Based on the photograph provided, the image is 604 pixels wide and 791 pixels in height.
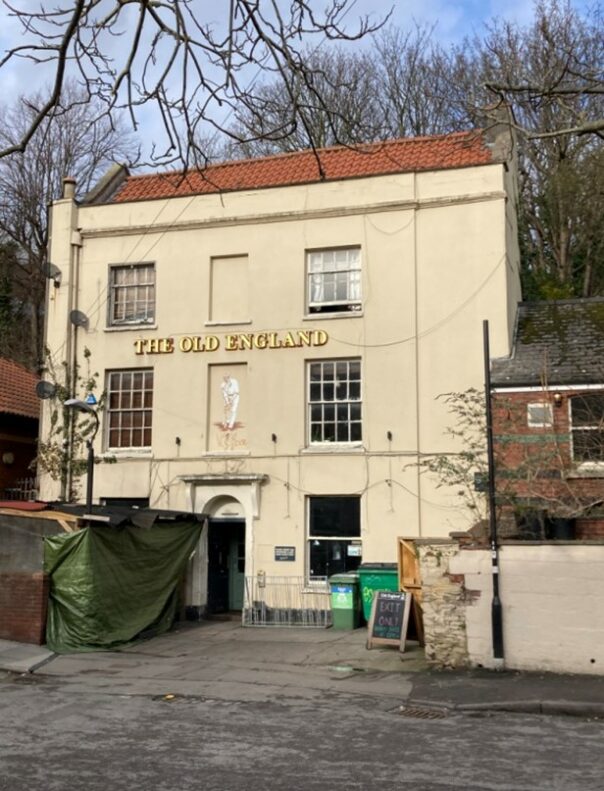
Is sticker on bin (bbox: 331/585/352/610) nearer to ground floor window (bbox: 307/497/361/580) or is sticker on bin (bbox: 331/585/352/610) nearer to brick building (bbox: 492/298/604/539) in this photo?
ground floor window (bbox: 307/497/361/580)

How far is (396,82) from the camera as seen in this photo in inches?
1150

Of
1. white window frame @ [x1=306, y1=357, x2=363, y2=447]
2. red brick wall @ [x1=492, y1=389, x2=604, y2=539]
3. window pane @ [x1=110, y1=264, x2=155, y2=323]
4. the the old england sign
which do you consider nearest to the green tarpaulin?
white window frame @ [x1=306, y1=357, x2=363, y2=447]

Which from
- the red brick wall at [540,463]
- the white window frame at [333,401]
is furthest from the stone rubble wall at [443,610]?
the white window frame at [333,401]

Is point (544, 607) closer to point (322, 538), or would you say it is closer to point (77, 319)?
point (322, 538)

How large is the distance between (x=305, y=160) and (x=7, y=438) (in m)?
11.0

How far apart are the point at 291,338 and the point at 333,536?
4.65 meters

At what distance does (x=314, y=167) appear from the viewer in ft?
71.6

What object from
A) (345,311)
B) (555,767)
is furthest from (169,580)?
(555,767)

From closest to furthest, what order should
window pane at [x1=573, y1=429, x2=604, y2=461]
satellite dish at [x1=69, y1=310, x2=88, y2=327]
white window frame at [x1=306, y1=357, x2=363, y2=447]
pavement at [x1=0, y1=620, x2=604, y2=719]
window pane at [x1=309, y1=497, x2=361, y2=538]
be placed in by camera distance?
pavement at [x1=0, y1=620, x2=604, y2=719] < window pane at [x1=573, y1=429, x2=604, y2=461] < window pane at [x1=309, y1=497, x2=361, y2=538] < white window frame at [x1=306, y1=357, x2=363, y2=447] < satellite dish at [x1=69, y1=310, x2=88, y2=327]

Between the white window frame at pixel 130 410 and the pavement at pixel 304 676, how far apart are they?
546cm

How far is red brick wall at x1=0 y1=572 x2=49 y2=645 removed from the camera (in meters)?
14.9

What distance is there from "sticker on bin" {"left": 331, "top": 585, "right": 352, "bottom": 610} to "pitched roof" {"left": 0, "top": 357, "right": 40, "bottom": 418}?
1031 centimetres

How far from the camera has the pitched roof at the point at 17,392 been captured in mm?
22562

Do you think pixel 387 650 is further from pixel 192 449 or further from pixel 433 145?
pixel 433 145
